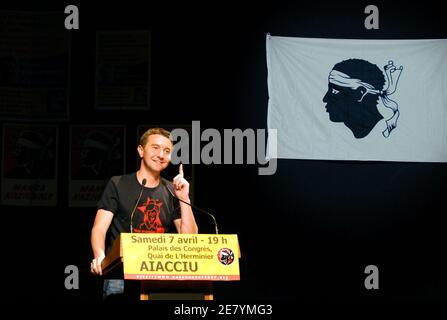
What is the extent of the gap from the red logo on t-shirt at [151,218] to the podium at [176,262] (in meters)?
0.70

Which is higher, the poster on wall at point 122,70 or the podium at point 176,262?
the poster on wall at point 122,70

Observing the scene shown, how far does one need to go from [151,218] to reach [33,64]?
2580 millimetres

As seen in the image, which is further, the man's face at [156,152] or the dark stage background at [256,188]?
the dark stage background at [256,188]

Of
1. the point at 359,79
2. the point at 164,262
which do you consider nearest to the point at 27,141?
the point at 359,79

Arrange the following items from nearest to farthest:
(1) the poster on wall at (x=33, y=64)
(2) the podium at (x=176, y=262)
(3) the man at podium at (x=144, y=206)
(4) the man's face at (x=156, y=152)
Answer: (2) the podium at (x=176, y=262) → (3) the man at podium at (x=144, y=206) → (4) the man's face at (x=156, y=152) → (1) the poster on wall at (x=33, y=64)

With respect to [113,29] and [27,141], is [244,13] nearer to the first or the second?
[113,29]

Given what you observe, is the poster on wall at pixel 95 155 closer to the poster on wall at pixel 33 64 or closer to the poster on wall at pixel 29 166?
the poster on wall at pixel 29 166

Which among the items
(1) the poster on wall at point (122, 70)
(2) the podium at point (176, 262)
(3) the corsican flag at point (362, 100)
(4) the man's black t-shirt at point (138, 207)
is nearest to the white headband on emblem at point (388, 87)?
(3) the corsican flag at point (362, 100)

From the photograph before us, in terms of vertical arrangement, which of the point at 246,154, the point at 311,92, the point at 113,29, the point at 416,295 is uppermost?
the point at 113,29

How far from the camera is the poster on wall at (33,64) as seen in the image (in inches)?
290

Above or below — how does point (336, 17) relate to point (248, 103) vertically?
above

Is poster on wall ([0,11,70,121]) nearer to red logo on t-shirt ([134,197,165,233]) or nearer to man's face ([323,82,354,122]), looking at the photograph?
man's face ([323,82,354,122])
